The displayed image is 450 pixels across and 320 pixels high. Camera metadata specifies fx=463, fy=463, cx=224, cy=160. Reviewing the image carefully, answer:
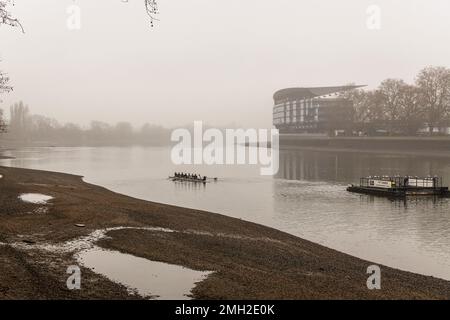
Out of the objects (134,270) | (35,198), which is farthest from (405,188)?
(134,270)

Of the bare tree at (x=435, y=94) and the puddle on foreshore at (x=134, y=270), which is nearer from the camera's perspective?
the puddle on foreshore at (x=134, y=270)

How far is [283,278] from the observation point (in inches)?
836

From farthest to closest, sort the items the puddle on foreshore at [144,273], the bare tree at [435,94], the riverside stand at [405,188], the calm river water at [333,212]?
the bare tree at [435,94], the riverside stand at [405,188], the calm river water at [333,212], the puddle on foreshore at [144,273]

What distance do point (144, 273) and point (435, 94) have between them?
18773cm

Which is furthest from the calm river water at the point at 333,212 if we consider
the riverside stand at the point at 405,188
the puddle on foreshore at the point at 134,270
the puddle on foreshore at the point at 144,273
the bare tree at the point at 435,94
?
the bare tree at the point at 435,94

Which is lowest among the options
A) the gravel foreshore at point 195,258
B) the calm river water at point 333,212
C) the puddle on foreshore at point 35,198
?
the calm river water at point 333,212

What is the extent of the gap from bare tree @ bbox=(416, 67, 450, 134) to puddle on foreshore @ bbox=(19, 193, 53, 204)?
170929 millimetres

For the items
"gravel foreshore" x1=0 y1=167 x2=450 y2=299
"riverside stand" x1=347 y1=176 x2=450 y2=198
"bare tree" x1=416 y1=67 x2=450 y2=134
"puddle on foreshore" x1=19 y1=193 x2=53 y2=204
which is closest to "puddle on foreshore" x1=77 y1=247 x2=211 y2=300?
"gravel foreshore" x1=0 y1=167 x2=450 y2=299

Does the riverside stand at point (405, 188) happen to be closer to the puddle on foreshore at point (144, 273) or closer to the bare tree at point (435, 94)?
the puddle on foreshore at point (144, 273)

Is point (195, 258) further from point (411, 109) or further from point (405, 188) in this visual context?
point (411, 109)

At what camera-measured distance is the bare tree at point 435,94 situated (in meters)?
180

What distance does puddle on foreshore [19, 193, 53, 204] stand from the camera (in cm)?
3873

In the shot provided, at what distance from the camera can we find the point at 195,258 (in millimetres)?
23844

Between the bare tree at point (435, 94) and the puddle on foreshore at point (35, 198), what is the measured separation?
561ft
